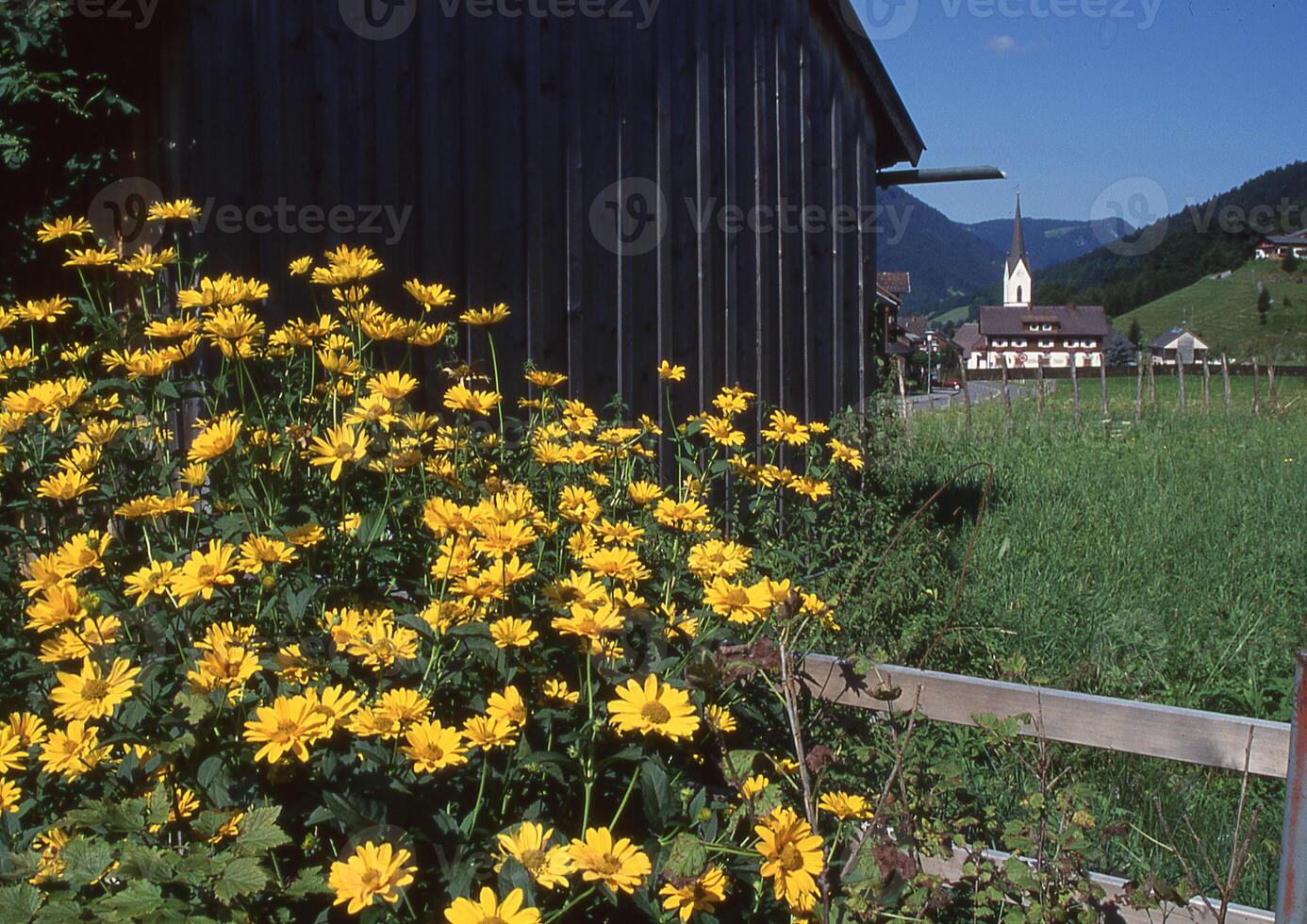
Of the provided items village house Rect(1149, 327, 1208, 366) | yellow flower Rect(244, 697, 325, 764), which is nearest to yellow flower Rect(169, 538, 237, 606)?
yellow flower Rect(244, 697, 325, 764)

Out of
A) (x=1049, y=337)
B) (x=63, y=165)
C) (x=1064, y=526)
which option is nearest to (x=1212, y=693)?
(x=1064, y=526)

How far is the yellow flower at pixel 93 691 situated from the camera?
1397 millimetres

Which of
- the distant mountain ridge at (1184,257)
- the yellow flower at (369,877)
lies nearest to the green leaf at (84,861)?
the yellow flower at (369,877)

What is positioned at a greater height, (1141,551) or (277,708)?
(277,708)

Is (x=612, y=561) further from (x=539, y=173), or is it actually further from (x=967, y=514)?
(x=967, y=514)

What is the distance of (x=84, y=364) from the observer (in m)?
2.62

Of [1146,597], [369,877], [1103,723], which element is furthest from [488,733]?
[1146,597]

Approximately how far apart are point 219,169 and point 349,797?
116 inches

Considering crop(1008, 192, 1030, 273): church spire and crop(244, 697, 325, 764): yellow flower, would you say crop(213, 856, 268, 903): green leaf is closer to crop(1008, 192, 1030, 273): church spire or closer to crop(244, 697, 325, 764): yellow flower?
crop(244, 697, 325, 764): yellow flower

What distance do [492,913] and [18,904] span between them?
586 millimetres

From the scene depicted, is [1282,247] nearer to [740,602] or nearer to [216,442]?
[740,602]

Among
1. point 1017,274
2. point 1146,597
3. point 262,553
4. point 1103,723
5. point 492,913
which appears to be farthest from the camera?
point 1017,274

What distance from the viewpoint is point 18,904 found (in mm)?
1333

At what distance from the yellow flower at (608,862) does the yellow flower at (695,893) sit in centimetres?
6
